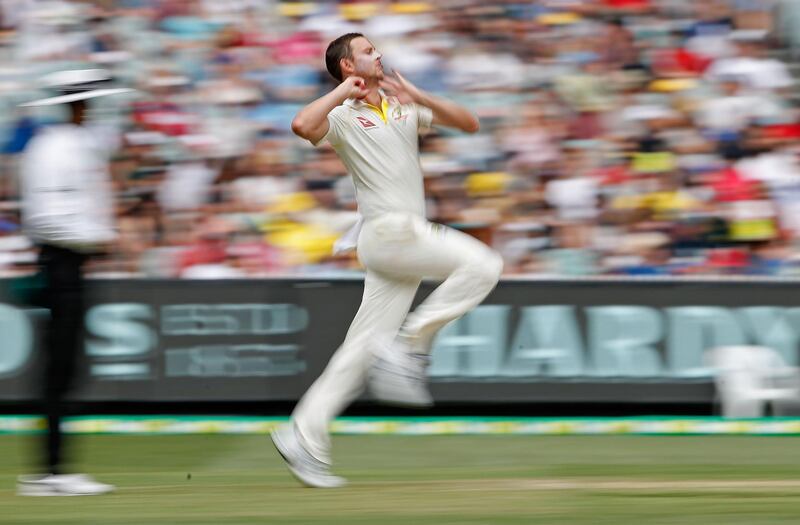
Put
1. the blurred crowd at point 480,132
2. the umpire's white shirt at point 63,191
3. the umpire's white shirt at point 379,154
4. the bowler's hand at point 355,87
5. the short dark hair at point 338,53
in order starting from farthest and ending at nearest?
1. the blurred crowd at point 480,132
2. the short dark hair at point 338,53
3. the umpire's white shirt at point 379,154
4. the bowler's hand at point 355,87
5. the umpire's white shirt at point 63,191

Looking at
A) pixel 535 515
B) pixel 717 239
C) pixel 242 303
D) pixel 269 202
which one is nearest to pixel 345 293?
pixel 242 303

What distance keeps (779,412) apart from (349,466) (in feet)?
11.1

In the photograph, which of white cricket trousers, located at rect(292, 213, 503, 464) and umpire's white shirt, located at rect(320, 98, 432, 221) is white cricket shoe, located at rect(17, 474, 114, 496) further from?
umpire's white shirt, located at rect(320, 98, 432, 221)

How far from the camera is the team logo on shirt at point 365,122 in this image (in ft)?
20.1

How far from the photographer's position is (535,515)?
5227mm

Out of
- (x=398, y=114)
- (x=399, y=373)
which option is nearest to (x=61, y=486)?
(x=399, y=373)

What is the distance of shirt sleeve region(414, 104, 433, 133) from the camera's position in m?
6.28

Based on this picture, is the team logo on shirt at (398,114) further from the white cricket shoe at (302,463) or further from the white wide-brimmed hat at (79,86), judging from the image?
the white cricket shoe at (302,463)

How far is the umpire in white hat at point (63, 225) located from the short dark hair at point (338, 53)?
3.27 feet

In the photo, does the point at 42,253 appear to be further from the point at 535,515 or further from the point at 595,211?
the point at 595,211

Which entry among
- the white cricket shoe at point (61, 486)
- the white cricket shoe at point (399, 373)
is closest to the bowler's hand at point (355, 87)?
the white cricket shoe at point (399, 373)

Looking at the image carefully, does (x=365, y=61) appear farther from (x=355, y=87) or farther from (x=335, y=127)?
(x=335, y=127)

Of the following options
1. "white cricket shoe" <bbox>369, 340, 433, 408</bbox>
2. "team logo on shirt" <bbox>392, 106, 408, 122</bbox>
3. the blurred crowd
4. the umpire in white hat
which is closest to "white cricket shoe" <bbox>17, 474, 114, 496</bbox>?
the umpire in white hat

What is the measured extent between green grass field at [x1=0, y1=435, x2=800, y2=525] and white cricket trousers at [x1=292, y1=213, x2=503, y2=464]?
410 millimetres
